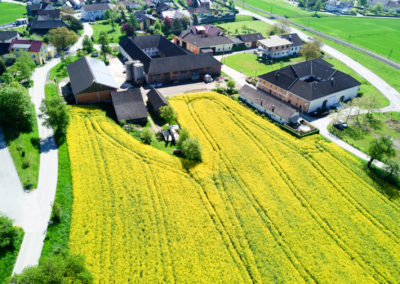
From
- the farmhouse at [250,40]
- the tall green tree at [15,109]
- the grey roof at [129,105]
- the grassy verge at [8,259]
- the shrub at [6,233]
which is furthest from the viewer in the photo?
the farmhouse at [250,40]

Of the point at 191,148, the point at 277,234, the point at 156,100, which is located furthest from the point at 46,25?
the point at 277,234

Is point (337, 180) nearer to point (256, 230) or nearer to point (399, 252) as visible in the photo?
point (399, 252)

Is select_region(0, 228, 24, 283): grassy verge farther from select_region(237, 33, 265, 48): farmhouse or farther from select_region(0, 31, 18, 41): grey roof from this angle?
select_region(237, 33, 265, 48): farmhouse

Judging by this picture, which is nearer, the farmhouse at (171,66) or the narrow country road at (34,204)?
the narrow country road at (34,204)

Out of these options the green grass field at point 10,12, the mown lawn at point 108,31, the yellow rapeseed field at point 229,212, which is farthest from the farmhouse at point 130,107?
the green grass field at point 10,12

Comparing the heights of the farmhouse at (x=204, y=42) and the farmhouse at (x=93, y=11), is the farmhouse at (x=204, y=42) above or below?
below

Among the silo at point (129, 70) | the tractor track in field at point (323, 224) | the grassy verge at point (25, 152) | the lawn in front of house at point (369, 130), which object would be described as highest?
the silo at point (129, 70)

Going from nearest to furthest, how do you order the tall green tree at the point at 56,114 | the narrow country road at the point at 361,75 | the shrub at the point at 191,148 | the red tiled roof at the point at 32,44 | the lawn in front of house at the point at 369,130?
the shrub at the point at 191,148 → the tall green tree at the point at 56,114 → the narrow country road at the point at 361,75 → the lawn in front of house at the point at 369,130 → the red tiled roof at the point at 32,44

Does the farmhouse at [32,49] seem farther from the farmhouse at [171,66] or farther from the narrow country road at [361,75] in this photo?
the narrow country road at [361,75]
